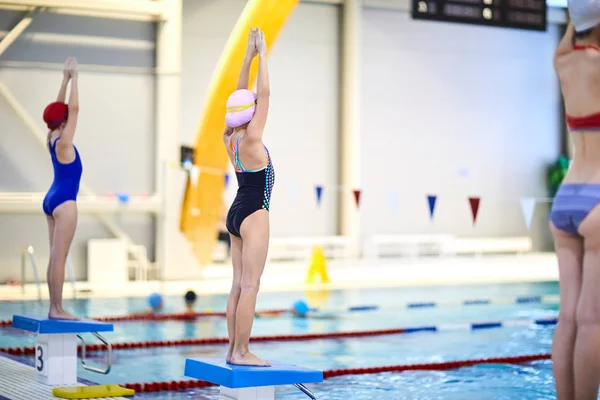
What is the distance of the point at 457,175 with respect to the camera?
71.4 ft

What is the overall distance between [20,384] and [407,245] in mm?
15557

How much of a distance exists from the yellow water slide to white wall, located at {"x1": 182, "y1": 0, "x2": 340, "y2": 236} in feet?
16.1

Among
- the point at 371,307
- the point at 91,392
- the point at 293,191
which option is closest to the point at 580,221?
the point at 91,392

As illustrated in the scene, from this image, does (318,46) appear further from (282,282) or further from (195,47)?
(282,282)

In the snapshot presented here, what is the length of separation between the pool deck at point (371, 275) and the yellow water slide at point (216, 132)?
997 mm

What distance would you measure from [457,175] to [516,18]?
8530 millimetres

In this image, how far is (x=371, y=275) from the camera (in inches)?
674

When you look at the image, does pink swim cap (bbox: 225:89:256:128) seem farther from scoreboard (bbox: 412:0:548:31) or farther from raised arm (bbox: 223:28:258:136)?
scoreboard (bbox: 412:0:548:31)

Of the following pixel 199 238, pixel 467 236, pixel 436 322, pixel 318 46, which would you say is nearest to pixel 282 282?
pixel 199 238

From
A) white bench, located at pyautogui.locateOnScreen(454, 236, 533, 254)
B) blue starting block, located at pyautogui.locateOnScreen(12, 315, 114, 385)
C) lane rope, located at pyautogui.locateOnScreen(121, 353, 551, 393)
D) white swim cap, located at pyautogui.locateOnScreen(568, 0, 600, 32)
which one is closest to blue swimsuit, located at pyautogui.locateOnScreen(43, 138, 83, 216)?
blue starting block, located at pyautogui.locateOnScreen(12, 315, 114, 385)

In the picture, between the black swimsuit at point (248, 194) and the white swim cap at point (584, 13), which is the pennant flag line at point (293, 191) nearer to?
the black swimsuit at point (248, 194)

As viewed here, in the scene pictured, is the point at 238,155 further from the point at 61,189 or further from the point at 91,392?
the point at 61,189

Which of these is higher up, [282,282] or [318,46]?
[318,46]

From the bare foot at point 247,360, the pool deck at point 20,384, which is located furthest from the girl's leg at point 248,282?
the pool deck at point 20,384
